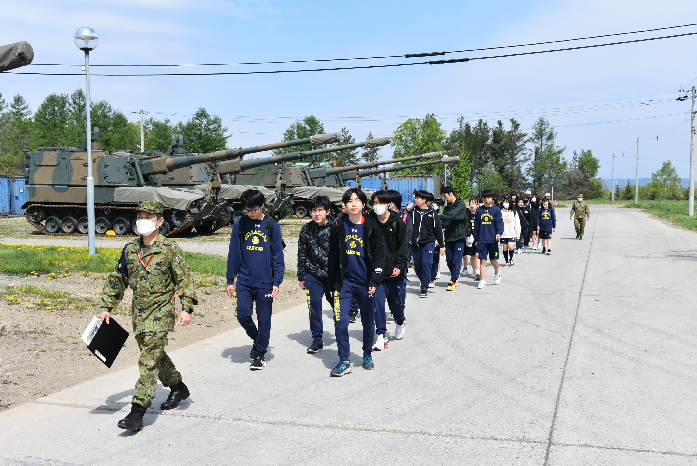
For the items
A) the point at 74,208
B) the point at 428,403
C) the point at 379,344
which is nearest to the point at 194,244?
the point at 74,208

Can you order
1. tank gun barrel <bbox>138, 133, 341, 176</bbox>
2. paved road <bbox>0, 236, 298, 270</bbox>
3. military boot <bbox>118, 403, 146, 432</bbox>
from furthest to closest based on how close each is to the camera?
tank gun barrel <bbox>138, 133, 341, 176</bbox> → paved road <bbox>0, 236, 298, 270</bbox> → military boot <bbox>118, 403, 146, 432</bbox>

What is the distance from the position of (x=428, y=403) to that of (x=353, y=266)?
163cm

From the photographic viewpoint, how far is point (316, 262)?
7164mm

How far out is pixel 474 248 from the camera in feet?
42.7

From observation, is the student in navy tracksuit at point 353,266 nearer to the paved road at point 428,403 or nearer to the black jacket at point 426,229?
the paved road at point 428,403

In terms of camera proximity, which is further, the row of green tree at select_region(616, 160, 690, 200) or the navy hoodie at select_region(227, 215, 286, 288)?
the row of green tree at select_region(616, 160, 690, 200)

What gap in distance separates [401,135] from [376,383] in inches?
2804

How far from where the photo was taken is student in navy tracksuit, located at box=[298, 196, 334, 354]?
23.4ft

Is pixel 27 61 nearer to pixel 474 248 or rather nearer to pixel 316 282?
pixel 316 282

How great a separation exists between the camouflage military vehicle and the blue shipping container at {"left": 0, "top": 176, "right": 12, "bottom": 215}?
1635 cm

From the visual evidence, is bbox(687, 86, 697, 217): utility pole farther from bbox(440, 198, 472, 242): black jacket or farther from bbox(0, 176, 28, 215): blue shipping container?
bbox(0, 176, 28, 215): blue shipping container

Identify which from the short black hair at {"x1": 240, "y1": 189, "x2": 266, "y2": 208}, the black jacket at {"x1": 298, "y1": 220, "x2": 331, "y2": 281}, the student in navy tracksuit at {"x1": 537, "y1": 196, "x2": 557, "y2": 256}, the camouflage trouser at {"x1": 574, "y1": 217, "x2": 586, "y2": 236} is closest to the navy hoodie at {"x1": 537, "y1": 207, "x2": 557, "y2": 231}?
the student in navy tracksuit at {"x1": 537, "y1": 196, "x2": 557, "y2": 256}

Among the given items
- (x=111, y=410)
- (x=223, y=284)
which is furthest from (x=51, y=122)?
(x=111, y=410)

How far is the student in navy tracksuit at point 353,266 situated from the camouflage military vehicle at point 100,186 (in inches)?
687
